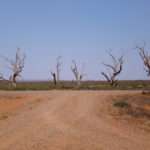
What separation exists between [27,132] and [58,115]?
617 cm

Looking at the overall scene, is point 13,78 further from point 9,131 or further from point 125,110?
point 9,131

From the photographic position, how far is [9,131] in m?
16.2

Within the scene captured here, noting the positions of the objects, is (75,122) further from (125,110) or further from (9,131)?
(125,110)

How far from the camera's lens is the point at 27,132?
50.9 feet

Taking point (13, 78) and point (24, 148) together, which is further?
point (13, 78)

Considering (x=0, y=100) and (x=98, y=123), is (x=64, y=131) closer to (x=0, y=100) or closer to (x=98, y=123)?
(x=98, y=123)

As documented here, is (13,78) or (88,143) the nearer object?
(88,143)

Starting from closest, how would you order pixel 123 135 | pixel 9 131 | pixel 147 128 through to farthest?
pixel 123 135 < pixel 9 131 < pixel 147 128

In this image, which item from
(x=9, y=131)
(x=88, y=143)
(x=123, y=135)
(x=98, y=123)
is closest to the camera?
(x=88, y=143)

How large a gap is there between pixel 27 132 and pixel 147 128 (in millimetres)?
5860

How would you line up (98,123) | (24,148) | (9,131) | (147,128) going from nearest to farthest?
(24,148), (9,131), (147,128), (98,123)

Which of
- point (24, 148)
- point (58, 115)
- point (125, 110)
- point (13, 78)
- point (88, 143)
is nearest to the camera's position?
point (24, 148)

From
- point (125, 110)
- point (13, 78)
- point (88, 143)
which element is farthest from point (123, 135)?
point (13, 78)

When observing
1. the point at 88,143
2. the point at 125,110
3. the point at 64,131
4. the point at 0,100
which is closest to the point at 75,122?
the point at 64,131
